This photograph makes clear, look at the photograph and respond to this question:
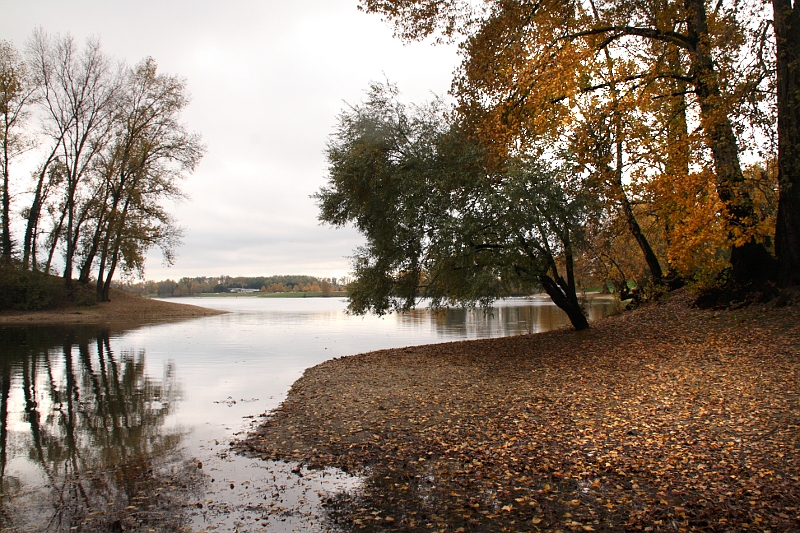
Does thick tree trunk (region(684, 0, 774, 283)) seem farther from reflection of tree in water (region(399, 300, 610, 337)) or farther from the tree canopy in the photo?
reflection of tree in water (region(399, 300, 610, 337))

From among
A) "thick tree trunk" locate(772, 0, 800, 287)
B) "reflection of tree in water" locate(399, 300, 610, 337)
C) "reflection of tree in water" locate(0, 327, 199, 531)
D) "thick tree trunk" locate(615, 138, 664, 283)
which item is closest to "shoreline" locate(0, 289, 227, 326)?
"reflection of tree in water" locate(399, 300, 610, 337)

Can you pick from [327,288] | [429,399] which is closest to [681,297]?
[429,399]

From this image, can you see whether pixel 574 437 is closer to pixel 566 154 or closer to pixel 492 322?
pixel 566 154

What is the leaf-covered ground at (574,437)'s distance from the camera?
16.4 ft

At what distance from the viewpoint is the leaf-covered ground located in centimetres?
499

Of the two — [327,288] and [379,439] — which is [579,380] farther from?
[327,288]

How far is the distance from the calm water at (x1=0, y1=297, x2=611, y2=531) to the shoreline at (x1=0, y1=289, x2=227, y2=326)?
17914 millimetres

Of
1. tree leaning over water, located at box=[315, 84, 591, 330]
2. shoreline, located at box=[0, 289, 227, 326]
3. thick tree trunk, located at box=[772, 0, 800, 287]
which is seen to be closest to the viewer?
thick tree trunk, located at box=[772, 0, 800, 287]

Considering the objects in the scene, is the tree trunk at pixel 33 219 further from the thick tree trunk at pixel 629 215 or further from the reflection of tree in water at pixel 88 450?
the thick tree trunk at pixel 629 215

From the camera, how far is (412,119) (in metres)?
17.8

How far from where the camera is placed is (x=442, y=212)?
15.9m

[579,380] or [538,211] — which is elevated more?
[538,211]

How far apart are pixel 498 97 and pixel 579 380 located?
8300 mm

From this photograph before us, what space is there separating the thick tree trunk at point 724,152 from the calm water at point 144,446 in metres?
11.4
